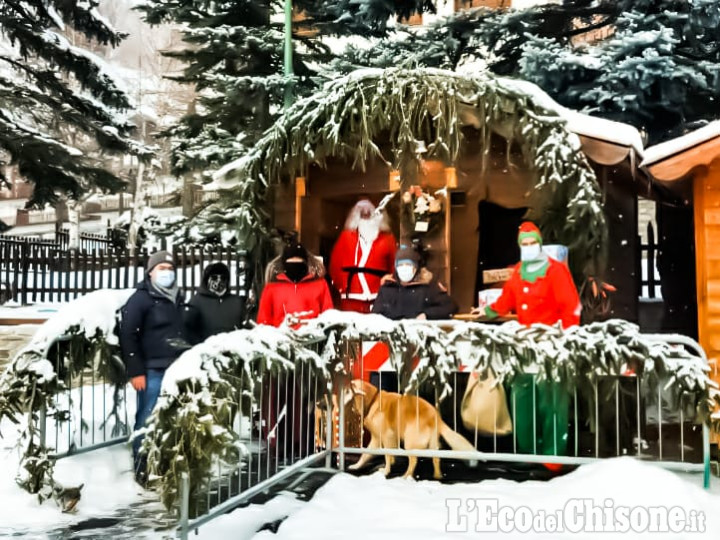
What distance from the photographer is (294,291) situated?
7.07 metres

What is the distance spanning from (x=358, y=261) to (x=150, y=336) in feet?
9.51

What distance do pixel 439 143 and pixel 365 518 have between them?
3.99m

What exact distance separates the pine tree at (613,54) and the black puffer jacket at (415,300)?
7.11 metres

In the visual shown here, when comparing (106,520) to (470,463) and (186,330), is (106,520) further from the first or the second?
(470,463)

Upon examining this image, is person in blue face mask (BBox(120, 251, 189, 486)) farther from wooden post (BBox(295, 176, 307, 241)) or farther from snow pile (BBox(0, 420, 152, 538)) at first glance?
wooden post (BBox(295, 176, 307, 241))

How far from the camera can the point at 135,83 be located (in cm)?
3309

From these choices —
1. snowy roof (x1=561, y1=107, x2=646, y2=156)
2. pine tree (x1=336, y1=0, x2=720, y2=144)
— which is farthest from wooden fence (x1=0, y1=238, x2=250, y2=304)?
snowy roof (x1=561, y1=107, x2=646, y2=156)

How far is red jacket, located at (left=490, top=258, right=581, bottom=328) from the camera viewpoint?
6.35 m

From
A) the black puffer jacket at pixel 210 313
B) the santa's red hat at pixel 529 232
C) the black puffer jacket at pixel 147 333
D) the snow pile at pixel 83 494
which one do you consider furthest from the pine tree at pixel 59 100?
the santa's red hat at pixel 529 232

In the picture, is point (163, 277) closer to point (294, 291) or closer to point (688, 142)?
point (294, 291)

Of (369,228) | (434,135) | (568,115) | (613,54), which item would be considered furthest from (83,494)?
(613,54)

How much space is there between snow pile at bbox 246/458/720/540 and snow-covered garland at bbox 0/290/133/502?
5.00ft

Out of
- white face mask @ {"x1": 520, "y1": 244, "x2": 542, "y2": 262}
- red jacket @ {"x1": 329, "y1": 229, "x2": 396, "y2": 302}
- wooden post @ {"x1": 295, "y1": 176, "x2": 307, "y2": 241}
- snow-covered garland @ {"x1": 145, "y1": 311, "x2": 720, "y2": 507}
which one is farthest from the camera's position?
wooden post @ {"x1": 295, "y1": 176, "x2": 307, "y2": 241}

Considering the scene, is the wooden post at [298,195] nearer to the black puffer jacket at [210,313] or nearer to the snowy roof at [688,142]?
the black puffer jacket at [210,313]
